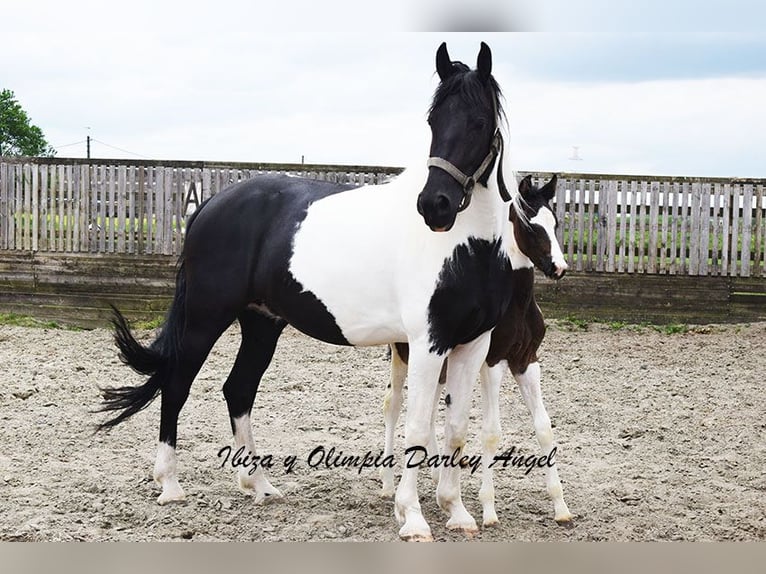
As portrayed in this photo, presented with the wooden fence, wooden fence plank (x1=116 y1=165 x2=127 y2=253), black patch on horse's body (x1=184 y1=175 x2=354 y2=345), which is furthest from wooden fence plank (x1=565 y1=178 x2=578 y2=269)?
black patch on horse's body (x1=184 y1=175 x2=354 y2=345)

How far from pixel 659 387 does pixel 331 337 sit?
425 cm

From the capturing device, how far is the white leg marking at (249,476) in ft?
15.0

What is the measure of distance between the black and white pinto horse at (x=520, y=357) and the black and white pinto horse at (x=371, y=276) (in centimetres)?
28

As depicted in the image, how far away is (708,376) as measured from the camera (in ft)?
26.0

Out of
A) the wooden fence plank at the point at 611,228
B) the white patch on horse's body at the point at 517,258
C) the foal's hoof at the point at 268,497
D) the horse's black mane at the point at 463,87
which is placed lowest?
the foal's hoof at the point at 268,497

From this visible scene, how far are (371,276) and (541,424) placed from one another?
1172mm

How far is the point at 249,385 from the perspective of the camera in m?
4.64

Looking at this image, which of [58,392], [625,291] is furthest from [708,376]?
[58,392]

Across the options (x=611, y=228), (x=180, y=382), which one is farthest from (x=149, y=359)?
(x=611, y=228)

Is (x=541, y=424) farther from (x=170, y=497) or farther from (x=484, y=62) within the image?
(x=170, y=497)

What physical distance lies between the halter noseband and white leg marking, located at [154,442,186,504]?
2120mm

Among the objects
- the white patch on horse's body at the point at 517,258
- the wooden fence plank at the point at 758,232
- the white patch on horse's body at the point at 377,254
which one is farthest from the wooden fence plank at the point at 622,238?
the white patch on horse's body at the point at 377,254

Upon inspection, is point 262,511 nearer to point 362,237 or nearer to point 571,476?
point 362,237

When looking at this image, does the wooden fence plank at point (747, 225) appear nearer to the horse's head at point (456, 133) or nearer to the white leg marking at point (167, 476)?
the horse's head at point (456, 133)
